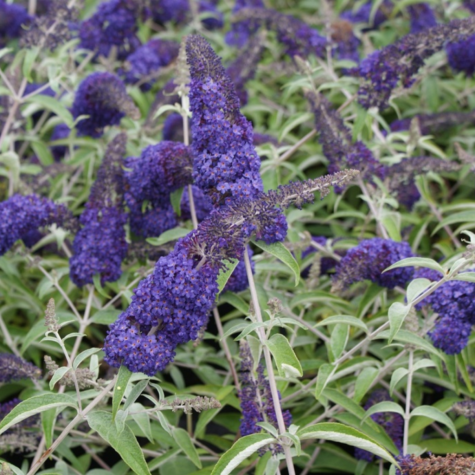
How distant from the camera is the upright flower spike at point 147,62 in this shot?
211 inches

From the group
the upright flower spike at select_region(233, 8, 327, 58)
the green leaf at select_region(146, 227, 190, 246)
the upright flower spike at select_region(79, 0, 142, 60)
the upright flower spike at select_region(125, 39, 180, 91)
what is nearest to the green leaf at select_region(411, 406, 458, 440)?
the green leaf at select_region(146, 227, 190, 246)

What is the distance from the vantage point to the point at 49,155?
5.20 m

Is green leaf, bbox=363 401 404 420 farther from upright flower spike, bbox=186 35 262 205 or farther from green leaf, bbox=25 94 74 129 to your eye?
green leaf, bbox=25 94 74 129

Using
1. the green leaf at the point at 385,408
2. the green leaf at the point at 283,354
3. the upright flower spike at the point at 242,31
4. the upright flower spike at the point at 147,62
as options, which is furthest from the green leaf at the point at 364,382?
the upright flower spike at the point at 242,31

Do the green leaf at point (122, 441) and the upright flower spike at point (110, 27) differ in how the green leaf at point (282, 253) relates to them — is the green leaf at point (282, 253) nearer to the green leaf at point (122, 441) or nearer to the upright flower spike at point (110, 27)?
the green leaf at point (122, 441)

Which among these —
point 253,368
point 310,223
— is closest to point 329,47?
point 310,223

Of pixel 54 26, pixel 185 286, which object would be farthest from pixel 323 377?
pixel 54 26

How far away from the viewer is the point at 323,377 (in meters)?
3.10

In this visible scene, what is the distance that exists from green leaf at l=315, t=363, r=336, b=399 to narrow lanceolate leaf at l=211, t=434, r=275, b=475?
44cm

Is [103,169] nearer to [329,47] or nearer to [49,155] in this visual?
[49,155]

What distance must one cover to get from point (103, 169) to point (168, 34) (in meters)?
3.29

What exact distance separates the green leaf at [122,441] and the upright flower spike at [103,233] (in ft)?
3.07

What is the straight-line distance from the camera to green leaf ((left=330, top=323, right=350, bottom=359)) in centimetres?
327

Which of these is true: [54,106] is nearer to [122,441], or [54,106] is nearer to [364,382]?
[122,441]
